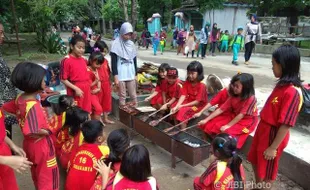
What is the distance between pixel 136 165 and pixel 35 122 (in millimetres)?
863

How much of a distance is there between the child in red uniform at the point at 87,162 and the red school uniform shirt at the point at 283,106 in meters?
1.51

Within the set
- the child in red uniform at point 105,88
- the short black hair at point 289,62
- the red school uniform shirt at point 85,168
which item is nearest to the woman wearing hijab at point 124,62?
the child in red uniform at point 105,88

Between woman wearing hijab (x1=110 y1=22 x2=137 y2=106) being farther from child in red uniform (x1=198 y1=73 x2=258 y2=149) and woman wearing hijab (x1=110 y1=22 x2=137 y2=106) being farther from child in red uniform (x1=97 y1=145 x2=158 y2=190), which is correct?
child in red uniform (x1=97 y1=145 x2=158 y2=190)

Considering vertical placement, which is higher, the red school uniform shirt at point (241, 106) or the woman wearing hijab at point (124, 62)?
the woman wearing hijab at point (124, 62)

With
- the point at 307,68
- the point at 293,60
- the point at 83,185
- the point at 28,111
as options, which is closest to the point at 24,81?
the point at 28,111

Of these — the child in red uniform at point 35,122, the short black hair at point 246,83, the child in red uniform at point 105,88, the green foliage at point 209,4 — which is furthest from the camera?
the green foliage at point 209,4

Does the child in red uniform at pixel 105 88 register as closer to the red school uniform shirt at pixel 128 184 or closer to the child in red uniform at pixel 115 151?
the child in red uniform at pixel 115 151

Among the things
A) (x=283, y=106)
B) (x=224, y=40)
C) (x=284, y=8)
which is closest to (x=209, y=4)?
(x=224, y=40)

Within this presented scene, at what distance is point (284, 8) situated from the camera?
670 inches

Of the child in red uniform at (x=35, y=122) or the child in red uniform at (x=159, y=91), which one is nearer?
the child in red uniform at (x=35, y=122)

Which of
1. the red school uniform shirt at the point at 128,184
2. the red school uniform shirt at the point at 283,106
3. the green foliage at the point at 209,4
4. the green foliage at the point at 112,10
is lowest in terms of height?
the red school uniform shirt at the point at 128,184

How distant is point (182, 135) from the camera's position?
3.71 meters

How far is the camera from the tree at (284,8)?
15.2 meters

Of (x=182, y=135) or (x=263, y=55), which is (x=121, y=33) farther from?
(x=263, y=55)
